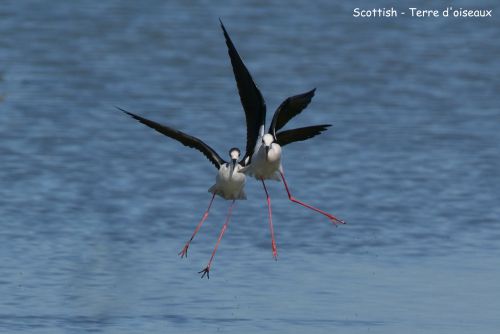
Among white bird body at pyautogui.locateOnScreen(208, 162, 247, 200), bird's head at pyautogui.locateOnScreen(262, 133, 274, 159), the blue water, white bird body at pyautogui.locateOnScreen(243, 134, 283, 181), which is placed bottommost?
the blue water

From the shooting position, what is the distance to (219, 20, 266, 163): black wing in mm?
8852

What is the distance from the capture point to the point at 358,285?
10648 mm

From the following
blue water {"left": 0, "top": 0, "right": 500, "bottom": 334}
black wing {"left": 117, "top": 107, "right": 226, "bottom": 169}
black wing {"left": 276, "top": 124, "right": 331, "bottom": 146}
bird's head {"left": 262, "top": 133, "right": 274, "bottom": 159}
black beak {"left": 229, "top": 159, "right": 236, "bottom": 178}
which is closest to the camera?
black wing {"left": 117, "top": 107, "right": 226, "bottom": 169}

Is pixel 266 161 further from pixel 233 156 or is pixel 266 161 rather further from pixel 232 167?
pixel 232 167

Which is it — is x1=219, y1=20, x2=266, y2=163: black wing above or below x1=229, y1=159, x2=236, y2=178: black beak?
above

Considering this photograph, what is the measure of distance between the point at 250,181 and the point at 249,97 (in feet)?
16.4

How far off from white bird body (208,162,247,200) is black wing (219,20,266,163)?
209mm

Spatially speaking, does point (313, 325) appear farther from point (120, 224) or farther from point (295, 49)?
point (295, 49)

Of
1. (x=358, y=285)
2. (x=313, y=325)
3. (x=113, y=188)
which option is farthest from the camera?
(x=113, y=188)

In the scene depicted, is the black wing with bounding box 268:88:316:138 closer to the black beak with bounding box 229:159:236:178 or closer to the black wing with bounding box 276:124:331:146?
the black wing with bounding box 276:124:331:146

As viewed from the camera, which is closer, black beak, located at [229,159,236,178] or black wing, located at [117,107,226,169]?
black wing, located at [117,107,226,169]

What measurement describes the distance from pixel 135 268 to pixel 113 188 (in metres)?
2.65

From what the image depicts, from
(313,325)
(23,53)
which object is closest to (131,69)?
(23,53)

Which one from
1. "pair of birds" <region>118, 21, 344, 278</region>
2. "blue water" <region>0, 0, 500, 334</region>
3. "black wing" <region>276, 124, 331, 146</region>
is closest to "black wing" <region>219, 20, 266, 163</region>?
"pair of birds" <region>118, 21, 344, 278</region>
